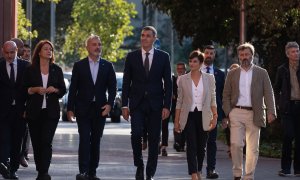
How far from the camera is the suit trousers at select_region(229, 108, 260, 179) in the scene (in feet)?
51.3

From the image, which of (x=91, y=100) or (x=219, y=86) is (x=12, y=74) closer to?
(x=91, y=100)

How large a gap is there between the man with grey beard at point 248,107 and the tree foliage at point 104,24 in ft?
150

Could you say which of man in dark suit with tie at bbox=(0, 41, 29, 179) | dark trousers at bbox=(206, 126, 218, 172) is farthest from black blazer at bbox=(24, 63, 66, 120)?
dark trousers at bbox=(206, 126, 218, 172)

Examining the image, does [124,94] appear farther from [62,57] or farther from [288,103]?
[62,57]

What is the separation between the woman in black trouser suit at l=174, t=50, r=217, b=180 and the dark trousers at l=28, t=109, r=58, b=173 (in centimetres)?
176

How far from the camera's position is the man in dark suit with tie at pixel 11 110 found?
16.2 m

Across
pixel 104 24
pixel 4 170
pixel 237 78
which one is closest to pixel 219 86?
pixel 237 78

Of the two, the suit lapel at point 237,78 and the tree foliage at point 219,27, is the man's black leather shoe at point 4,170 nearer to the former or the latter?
the suit lapel at point 237,78

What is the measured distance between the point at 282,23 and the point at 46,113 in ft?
37.7

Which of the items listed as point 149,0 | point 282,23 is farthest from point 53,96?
point 149,0

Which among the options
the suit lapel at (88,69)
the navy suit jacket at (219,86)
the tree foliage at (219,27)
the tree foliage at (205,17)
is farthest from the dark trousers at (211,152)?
the tree foliage at (205,17)

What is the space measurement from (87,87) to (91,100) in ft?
0.66

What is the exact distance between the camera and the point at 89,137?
15.5 m

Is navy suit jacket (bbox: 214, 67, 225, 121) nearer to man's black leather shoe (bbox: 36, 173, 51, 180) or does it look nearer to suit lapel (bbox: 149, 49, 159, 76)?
suit lapel (bbox: 149, 49, 159, 76)
